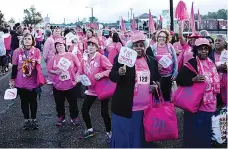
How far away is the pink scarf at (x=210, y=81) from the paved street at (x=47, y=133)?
128 centimetres

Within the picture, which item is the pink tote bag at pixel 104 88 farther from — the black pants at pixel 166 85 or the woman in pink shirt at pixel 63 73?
the black pants at pixel 166 85

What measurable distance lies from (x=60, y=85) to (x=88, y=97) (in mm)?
962

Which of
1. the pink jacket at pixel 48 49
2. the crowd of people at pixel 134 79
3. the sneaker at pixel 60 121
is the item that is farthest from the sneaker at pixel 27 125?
the pink jacket at pixel 48 49

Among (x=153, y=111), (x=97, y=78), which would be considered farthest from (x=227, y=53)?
(x=97, y=78)

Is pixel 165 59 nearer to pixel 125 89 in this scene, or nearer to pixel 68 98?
pixel 68 98

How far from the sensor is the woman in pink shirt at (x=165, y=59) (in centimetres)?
682

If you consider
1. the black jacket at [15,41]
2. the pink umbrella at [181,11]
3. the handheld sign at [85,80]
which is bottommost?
the handheld sign at [85,80]

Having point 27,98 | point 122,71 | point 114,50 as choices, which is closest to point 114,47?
point 114,50

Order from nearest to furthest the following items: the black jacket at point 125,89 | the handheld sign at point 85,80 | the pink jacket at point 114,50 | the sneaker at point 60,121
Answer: the black jacket at point 125,89, the handheld sign at point 85,80, the sneaker at point 60,121, the pink jacket at point 114,50

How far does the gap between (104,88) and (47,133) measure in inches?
60.5

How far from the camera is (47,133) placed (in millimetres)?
6258

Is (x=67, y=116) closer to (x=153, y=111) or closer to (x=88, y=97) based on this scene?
(x=88, y=97)

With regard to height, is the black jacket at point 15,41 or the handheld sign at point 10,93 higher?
the black jacket at point 15,41

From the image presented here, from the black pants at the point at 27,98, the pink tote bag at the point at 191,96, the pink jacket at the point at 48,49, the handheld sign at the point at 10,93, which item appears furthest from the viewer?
the pink jacket at the point at 48,49
